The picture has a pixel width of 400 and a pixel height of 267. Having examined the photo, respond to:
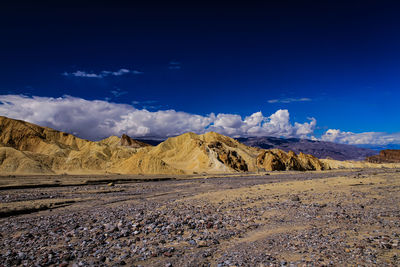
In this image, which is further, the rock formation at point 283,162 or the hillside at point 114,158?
the rock formation at point 283,162

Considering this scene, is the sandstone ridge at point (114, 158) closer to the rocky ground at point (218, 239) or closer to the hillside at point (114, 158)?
the hillside at point (114, 158)

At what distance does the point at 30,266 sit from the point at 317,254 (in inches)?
392

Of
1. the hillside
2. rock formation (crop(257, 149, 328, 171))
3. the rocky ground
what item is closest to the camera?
the rocky ground

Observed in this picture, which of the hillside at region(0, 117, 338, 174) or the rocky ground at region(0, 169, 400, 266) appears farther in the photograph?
the hillside at region(0, 117, 338, 174)

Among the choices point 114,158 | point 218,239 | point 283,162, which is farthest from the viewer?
point 114,158

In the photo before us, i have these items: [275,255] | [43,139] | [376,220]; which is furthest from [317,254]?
[43,139]

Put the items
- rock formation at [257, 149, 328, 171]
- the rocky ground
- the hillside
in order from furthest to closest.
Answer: rock formation at [257, 149, 328, 171] < the hillside < the rocky ground

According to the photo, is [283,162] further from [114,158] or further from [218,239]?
[218,239]

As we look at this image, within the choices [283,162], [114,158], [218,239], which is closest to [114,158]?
[114,158]

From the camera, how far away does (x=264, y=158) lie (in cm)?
10425

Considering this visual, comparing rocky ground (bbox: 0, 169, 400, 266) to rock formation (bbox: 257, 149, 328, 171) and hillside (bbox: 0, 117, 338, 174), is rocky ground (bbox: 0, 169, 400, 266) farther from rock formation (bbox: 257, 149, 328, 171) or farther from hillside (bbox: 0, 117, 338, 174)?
rock formation (bbox: 257, 149, 328, 171)

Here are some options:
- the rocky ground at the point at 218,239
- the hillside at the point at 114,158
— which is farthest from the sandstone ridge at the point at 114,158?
the rocky ground at the point at 218,239

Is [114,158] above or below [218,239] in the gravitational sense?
above

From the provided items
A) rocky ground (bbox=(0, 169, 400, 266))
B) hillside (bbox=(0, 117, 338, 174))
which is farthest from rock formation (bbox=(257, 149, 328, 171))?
rocky ground (bbox=(0, 169, 400, 266))
